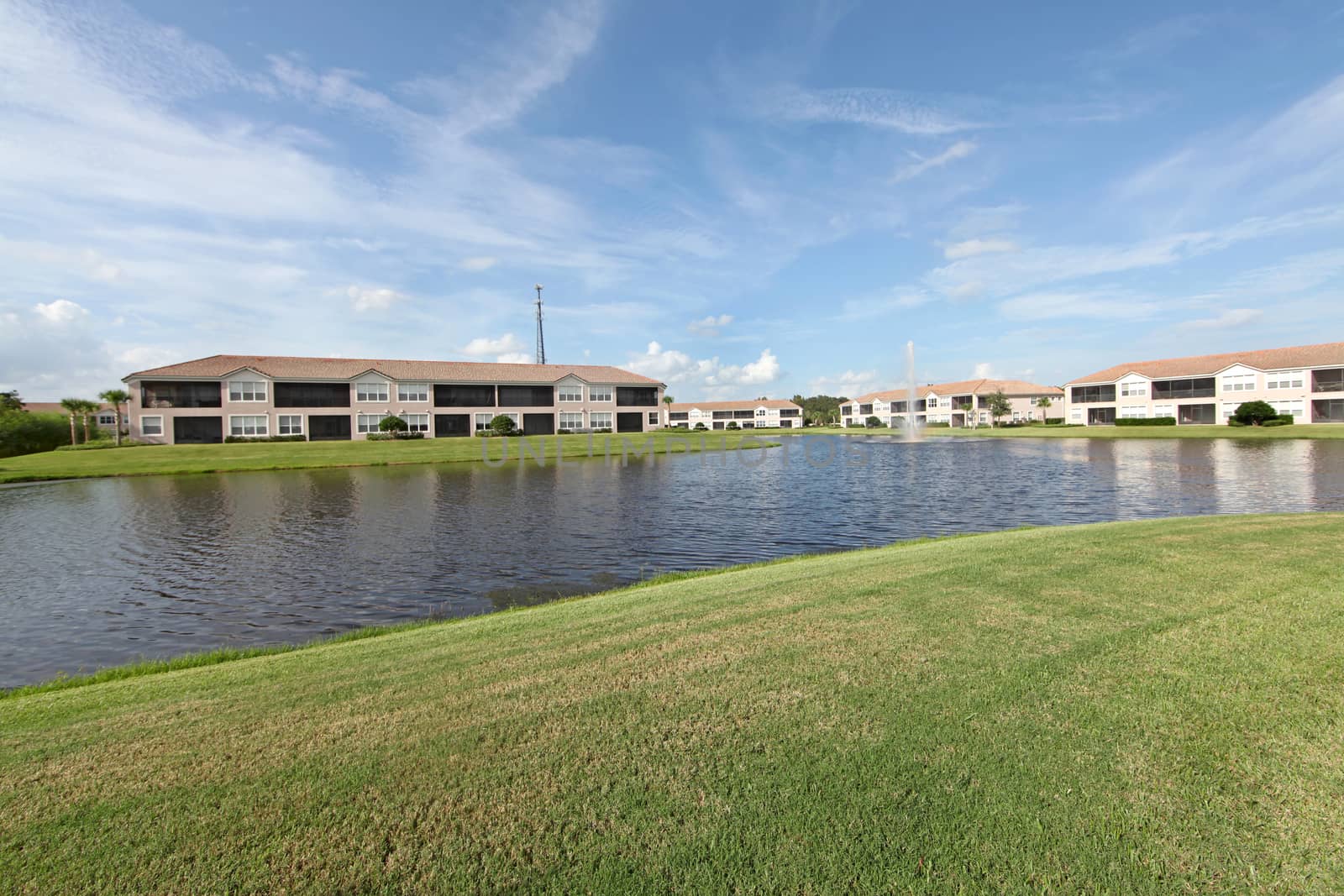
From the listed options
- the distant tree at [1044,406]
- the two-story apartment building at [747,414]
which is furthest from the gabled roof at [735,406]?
the distant tree at [1044,406]

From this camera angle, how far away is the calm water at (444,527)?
35.4 ft

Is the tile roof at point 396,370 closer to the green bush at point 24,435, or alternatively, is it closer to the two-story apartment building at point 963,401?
the green bush at point 24,435

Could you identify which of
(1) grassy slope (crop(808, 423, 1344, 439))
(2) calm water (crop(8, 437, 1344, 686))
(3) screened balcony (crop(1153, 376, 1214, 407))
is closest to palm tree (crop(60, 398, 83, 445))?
(2) calm water (crop(8, 437, 1344, 686))

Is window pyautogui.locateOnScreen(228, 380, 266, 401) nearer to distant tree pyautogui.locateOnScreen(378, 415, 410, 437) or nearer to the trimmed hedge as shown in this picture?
the trimmed hedge

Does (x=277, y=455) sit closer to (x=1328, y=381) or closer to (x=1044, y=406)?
(x=1328, y=381)

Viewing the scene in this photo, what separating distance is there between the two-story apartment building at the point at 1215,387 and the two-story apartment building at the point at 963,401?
1680 centimetres

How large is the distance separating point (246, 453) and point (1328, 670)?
5679 cm

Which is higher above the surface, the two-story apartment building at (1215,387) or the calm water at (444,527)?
the two-story apartment building at (1215,387)

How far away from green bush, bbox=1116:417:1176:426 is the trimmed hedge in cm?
8975

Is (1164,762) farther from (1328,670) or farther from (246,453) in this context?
(246,453)

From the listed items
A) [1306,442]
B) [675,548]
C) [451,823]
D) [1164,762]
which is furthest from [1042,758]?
[1306,442]

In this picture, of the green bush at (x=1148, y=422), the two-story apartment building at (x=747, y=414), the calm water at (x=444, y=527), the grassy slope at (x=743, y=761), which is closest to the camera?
the grassy slope at (x=743, y=761)

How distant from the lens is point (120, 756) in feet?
14.0

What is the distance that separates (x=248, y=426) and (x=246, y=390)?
3.51 meters
